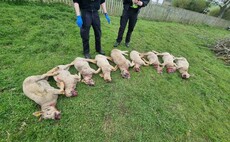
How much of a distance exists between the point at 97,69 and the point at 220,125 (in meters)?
3.08

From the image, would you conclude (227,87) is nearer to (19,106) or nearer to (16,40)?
(19,106)

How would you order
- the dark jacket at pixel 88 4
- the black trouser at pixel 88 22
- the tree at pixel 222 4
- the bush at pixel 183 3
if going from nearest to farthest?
the dark jacket at pixel 88 4 → the black trouser at pixel 88 22 → the bush at pixel 183 3 → the tree at pixel 222 4

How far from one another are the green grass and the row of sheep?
0.15 m

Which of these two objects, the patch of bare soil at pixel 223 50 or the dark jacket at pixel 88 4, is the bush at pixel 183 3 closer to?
the patch of bare soil at pixel 223 50

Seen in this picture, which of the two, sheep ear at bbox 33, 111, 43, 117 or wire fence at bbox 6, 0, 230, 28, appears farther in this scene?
wire fence at bbox 6, 0, 230, 28

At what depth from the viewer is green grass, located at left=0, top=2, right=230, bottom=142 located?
8.40ft

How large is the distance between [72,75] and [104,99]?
2.90 ft

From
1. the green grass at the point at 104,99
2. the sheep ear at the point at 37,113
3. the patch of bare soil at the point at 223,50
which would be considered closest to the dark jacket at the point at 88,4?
the green grass at the point at 104,99

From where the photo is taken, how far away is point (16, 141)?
7.41 ft

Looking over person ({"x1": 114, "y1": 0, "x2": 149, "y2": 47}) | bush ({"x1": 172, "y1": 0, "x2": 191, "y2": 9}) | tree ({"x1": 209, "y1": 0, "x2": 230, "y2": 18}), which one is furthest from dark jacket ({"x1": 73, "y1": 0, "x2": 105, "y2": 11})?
tree ({"x1": 209, "y1": 0, "x2": 230, "y2": 18})

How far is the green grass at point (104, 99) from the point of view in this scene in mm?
2561

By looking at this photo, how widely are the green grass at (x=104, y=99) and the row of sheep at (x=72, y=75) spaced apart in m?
0.15

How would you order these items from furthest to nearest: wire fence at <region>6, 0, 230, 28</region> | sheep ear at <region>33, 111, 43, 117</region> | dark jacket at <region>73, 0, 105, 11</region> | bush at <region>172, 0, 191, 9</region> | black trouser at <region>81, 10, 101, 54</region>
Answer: bush at <region>172, 0, 191, 9</region>
wire fence at <region>6, 0, 230, 28</region>
black trouser at <region>81, 10, 101, 54</region>
dark jacket at <region>73, 0, 105, 11</region>
sheep ear at <region>33, 111, 43, 117</region>

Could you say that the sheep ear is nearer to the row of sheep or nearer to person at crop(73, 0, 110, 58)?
the row of sheep
